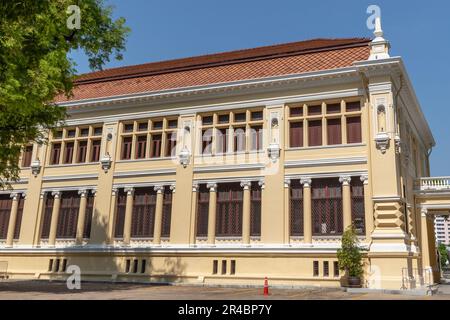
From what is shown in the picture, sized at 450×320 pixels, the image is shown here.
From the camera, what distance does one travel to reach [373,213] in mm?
21906

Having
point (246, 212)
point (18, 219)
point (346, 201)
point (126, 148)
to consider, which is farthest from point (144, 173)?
point (346, 201)

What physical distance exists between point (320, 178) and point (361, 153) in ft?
8.21

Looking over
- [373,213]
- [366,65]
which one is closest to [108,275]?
[373,213]

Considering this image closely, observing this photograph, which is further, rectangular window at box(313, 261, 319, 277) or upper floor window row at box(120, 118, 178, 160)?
upper floor window row at box(120, 118, 178, 160)

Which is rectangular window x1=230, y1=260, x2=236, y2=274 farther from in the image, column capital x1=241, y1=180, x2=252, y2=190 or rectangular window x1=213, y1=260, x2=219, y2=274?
column capital x1=241, y1=180, x2=252, y2=190

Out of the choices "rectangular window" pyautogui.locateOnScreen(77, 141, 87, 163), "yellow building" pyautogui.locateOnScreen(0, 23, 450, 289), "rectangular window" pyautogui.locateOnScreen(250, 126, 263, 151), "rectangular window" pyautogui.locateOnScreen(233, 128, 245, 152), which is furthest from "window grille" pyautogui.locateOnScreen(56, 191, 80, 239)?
"rectangular window" pyautogui.locateOnScreen(250, 126, 263, 151)

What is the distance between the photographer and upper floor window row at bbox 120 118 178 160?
27641 millimetres

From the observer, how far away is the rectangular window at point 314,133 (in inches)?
960

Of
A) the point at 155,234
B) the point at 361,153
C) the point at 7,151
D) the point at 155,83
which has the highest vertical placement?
the point at 155,83

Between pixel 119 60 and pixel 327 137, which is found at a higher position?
pixel 119 60

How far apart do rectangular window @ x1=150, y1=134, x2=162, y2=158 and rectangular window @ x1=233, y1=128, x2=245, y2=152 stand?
513 cm

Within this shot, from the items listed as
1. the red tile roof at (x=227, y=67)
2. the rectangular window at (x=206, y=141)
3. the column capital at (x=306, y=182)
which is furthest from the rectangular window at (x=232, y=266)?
the red tile roof at (x=227, y=67)

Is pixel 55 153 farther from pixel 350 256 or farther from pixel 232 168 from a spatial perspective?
pixel 350 256

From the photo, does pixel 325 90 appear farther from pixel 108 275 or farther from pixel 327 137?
pixel 108 275
